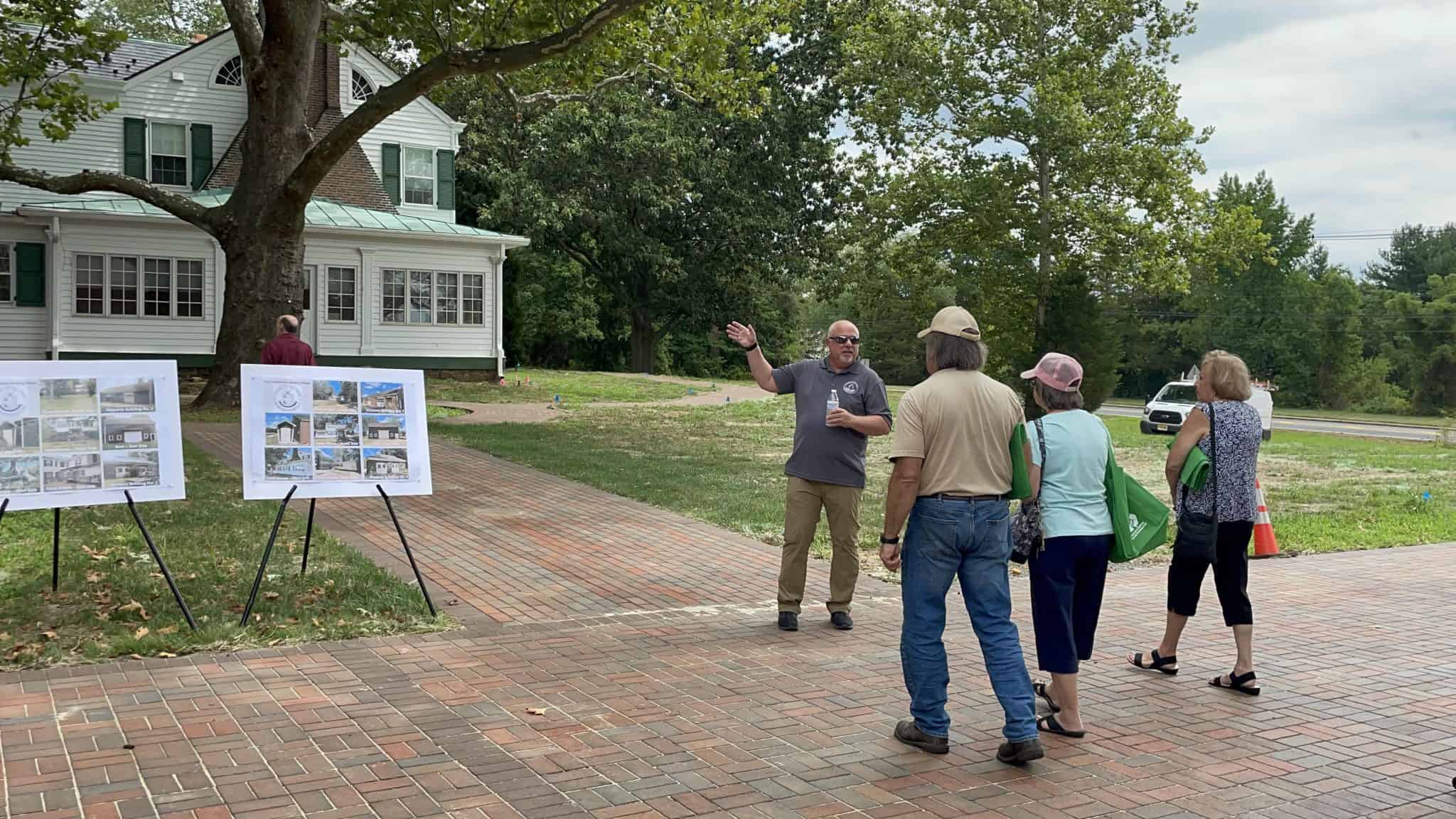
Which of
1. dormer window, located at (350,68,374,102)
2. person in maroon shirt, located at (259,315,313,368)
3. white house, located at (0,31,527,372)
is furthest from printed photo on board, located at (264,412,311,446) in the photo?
Result: dormer window, located at (350,68,374,102)

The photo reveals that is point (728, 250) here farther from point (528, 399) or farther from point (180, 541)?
point (180, 541)

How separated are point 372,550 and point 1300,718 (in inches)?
273

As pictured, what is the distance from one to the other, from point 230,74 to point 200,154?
221 centimetres

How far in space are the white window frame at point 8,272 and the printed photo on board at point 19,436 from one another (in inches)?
864

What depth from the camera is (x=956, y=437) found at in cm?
538

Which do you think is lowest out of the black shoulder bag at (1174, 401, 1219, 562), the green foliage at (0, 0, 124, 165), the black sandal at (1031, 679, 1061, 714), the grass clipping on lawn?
the black sandal at (1031, 679, 1061, 714)

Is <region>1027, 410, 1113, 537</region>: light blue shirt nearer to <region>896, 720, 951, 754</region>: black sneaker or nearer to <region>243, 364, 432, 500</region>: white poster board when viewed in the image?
<region>896, 720, 951, 754</region>: black sneaker

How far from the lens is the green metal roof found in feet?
85.0

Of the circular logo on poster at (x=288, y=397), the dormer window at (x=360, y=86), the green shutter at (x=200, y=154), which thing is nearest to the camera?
the circular logo on poster at (x=288, y=397)

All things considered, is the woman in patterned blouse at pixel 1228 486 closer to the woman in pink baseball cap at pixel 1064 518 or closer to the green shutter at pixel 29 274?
the woman in pink baseball cap at pixel 1064 518

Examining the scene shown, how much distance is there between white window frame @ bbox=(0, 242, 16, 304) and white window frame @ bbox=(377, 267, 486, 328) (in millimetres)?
7663

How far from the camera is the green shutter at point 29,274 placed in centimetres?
2573

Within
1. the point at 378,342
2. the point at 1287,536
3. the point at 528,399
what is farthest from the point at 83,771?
the point at 378,342

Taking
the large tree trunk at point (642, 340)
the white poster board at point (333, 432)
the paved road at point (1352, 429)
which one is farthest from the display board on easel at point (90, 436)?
the large tree trunk at point (642, 340)
